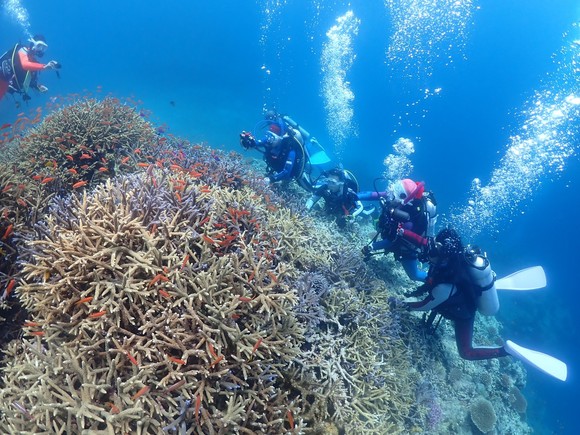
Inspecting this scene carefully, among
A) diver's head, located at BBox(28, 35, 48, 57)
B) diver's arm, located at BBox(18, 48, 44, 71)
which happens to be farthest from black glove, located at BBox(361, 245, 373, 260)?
diver's head, located at BBox(28, 35, 48, 57)

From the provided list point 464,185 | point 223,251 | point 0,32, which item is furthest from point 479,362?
point 0,32

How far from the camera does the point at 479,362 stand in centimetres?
854

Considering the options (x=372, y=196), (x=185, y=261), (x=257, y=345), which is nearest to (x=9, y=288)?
(x=185, y=261)

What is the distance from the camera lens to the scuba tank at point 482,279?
18.9ft

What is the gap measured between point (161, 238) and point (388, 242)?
534cm

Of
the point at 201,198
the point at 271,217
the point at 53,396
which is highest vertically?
the point at 271,217

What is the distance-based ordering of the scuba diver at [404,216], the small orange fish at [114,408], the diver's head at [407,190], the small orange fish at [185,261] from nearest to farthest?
the small orange fish at [114,408]
the small orange fish at [185,261]
the diver's head at [407,190]
the scuba diver at [404,216]

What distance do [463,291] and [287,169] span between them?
4762 mm

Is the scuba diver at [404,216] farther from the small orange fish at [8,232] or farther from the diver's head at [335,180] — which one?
the small orange fish at [8,232]

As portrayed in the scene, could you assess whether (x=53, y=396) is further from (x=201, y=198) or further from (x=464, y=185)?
(x=464, y=185)

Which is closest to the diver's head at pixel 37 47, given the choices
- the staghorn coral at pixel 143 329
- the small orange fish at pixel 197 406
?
the staghorn coral at pixel 143 329

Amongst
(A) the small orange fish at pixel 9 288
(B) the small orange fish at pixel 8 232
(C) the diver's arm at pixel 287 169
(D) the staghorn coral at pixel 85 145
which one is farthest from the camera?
(C) the diver's arm at pixel 287 169

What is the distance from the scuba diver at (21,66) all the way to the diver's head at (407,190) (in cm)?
818

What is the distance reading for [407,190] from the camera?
6.95 m
